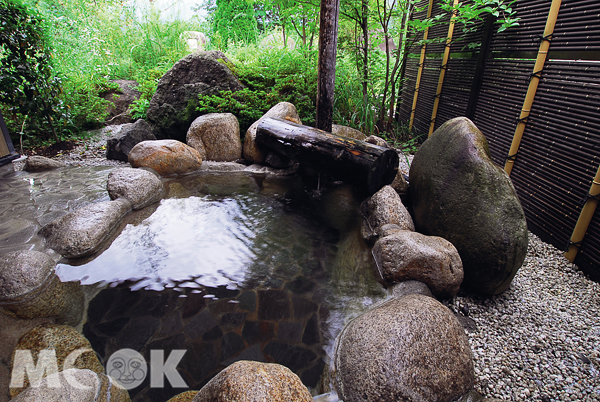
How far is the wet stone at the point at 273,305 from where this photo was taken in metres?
2.47

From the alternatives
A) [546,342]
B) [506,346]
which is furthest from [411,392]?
[546,342]

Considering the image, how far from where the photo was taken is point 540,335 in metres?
2.26

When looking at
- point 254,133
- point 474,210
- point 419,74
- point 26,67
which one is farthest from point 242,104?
point 474,210

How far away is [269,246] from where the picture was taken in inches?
132

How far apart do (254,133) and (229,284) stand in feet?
11.0

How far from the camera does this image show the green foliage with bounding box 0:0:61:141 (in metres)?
5.03

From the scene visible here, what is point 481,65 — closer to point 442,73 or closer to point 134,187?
point 442,73

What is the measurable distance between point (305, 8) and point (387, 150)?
409cm

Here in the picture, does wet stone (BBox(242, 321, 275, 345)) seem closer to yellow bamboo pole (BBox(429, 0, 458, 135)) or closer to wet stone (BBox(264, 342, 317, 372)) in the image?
wet stone (BBox(264, 342, 317, 372))

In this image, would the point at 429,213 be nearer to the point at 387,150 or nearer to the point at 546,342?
the point at 387,150

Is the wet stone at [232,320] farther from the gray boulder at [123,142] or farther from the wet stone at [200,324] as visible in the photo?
the gray boulder at [123,142]

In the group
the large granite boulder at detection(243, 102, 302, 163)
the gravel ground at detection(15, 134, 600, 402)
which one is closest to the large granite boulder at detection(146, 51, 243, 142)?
the large granite boulder at detection(243, 102, 302, 163)

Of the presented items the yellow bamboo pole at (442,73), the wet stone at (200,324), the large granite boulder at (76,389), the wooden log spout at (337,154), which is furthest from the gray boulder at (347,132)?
the large granite boulder at (76,389)

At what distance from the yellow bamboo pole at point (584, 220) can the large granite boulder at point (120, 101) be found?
28.2 ft
